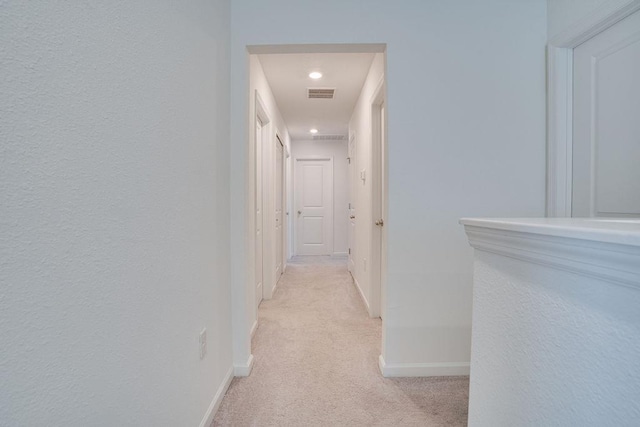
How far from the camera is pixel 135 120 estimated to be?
35.1 inches

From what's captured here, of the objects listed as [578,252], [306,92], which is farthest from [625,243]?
[306,92]

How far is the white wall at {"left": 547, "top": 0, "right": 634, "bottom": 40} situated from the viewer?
1504 millimetres

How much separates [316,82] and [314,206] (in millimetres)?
3387

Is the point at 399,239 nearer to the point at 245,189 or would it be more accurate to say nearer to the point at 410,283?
the point at 410,283

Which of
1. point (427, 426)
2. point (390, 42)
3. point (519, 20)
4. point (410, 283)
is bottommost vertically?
point (427, 426)

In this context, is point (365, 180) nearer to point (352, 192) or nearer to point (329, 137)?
point (352, 192)

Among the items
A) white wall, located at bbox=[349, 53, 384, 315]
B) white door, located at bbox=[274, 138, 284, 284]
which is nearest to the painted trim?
white wall, located at bbox=[349, 53, 384, 315]

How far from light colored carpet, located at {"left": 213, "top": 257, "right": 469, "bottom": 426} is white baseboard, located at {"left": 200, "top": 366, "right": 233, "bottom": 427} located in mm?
30

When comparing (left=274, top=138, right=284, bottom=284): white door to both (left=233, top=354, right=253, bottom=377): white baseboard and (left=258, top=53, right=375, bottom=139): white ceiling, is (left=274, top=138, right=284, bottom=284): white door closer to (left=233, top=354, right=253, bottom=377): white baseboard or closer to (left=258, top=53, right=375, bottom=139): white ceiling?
(left=258, top=53, right=375, bottom=139): white ceiling

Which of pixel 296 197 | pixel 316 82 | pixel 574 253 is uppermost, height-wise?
pixel 316 82

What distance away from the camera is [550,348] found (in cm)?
62

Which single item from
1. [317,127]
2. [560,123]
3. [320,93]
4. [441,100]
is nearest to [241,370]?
[441,100]

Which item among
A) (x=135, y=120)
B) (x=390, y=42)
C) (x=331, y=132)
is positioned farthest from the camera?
(x=331, y=132)

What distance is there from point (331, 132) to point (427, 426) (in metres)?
4.71
